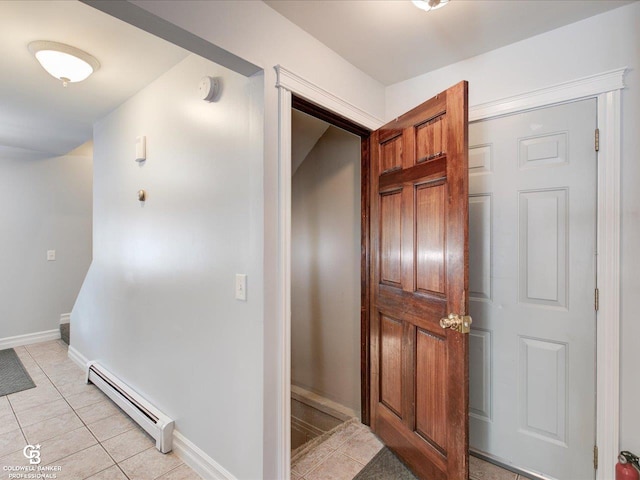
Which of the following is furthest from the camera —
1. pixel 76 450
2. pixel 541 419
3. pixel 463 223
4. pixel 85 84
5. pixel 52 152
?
pixel 52 152

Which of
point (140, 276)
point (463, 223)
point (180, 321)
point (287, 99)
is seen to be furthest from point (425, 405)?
point (140, 276)

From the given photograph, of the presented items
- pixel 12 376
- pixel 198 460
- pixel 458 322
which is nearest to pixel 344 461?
pixel 198 460

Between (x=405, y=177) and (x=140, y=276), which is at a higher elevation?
(x=405, y=177)

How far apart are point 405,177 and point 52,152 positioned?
14.6 ft

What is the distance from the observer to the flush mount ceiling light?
68.7 inches

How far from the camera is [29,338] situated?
Answer: 3936 mm

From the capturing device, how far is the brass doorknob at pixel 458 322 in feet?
4.71

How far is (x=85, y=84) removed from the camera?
2.22 m

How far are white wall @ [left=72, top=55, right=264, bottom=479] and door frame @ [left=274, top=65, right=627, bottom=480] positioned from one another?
0.35 feet

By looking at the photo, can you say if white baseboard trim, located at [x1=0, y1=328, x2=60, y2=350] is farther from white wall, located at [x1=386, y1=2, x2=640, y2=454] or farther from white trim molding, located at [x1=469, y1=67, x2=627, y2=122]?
white wall, located at [x1=386, y1=2, x2=640, y2=454]

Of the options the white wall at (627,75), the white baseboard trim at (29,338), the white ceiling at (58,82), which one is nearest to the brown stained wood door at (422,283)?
the white wall at (627,75)

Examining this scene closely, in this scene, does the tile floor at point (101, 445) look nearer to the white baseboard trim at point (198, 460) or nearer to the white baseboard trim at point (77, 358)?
the white baseboard trim at point (198, 460)

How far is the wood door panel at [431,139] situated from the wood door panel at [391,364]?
0.96 metres

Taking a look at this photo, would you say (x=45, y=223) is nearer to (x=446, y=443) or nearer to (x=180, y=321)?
(x=180, y=321)
